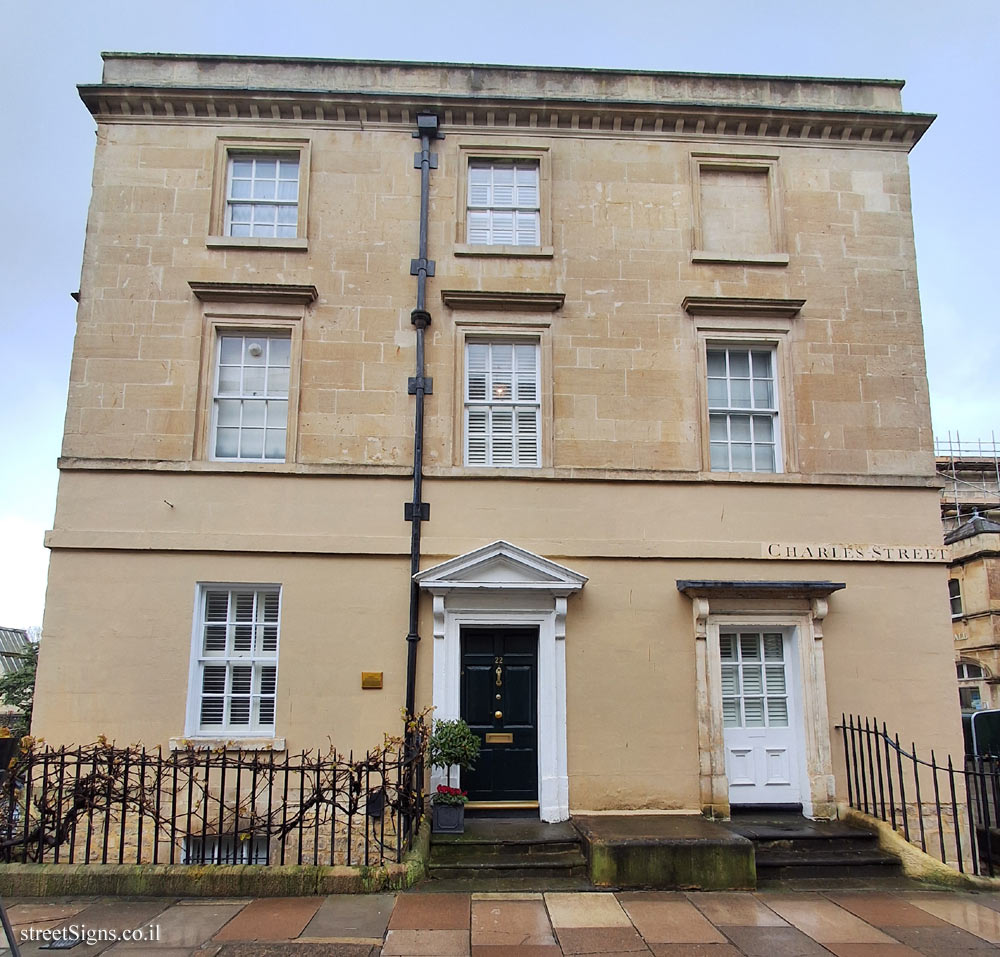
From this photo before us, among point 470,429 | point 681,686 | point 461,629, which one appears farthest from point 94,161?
point 681,686

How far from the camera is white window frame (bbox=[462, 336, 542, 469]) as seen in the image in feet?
35.3

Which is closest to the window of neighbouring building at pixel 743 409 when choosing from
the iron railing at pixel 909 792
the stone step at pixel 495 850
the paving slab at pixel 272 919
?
the iron railing at pixel 909 792

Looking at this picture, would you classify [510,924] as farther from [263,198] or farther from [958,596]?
[958,596]

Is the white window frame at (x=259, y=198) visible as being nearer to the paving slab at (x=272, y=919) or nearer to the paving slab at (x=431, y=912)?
the paving slab at (x=272, y=919)

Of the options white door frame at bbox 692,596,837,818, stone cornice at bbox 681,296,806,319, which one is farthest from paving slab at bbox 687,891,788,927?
stone cornice at bbox 681,296,806,319

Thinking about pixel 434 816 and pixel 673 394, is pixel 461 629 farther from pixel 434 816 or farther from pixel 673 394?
pixel 673 394

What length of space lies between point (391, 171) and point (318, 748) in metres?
7.88

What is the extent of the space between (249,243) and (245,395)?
2.13 m

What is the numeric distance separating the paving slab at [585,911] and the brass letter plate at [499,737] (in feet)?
7.73

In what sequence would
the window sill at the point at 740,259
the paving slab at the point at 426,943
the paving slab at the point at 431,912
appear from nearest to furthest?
the paving slab at the point at 426,943
the paving slab at the point at 431,912
the window sill at the point at 740,259

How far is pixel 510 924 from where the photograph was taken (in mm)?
6848

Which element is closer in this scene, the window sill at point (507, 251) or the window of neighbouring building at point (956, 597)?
the window sill at point (507, 251)

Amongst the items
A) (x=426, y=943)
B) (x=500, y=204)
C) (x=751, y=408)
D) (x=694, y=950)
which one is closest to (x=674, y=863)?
(x=694, y=950)

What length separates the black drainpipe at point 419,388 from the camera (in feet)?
32.2
